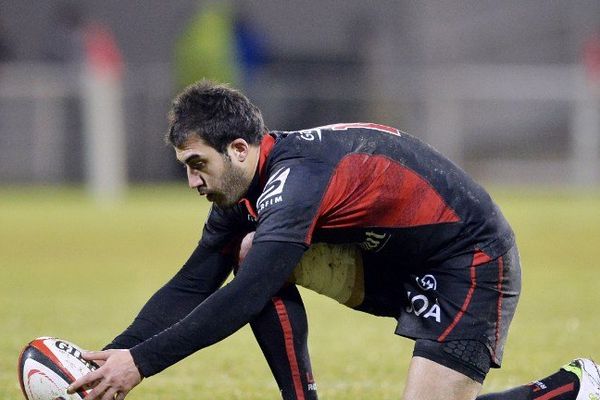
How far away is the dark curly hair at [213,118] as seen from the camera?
524cm

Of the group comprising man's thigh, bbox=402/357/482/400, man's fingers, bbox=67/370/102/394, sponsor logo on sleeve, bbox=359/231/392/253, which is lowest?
man's thigh, bbox=402/357/482/400

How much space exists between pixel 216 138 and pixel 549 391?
1.90 meters

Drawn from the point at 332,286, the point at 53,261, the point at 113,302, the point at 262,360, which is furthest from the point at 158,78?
the point at 332,286

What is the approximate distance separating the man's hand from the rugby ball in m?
0.27

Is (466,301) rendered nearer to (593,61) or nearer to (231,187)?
(231,187)

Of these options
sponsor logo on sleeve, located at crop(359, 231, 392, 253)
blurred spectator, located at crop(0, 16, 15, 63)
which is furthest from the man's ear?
blurred spectator, located at crop(0, 16, 15, 63)

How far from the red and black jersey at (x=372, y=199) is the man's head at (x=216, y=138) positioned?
0.30ft

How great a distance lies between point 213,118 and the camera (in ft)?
17.2

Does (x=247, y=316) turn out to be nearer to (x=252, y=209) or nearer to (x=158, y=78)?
(x=252, y=209)

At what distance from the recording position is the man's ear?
528cm

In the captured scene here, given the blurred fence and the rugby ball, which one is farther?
the blurred fence

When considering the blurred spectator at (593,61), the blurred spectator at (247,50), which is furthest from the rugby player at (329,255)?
the blurred spectator at (593,61)

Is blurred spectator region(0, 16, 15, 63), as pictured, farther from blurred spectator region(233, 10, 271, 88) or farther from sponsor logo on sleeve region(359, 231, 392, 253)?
sponsor logo on sleeve region(359, 231, 392, 253)

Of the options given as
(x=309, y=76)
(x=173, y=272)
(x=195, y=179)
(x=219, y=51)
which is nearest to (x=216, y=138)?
(x=195, y=179)
